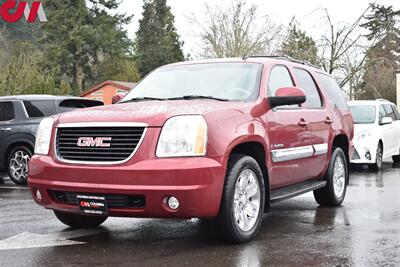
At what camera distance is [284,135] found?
577cm

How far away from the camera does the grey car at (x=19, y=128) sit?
1045cm

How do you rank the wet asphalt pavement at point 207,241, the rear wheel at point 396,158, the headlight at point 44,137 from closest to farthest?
the wet asphalt pavement at point 207,241 < the headlight at point 44,137 < the rear wheel at point 396,158

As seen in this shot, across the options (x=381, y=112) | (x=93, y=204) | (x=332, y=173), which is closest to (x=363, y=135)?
(x=381, y=112)

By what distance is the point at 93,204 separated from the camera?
481cm

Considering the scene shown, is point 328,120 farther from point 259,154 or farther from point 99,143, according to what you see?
point 99,143

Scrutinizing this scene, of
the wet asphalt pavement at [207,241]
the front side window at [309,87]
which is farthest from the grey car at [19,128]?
the front side window at [309,87]

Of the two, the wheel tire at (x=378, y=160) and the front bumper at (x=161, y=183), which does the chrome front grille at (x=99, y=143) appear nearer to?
the front bumper at (x=161, y=183)

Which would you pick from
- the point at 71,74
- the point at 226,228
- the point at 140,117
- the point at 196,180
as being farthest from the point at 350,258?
the point at 71,74

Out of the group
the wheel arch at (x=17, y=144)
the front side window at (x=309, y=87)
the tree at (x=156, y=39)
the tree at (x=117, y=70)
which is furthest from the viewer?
the tree at (x=156, y=39)

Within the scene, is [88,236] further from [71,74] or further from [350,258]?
[71,74]

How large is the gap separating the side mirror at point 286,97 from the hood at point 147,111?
534 millimetres

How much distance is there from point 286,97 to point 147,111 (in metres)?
1.49

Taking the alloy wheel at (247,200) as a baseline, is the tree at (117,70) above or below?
above

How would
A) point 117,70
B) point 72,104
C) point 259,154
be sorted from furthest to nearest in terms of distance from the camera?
point 117,70, point 72,104, point 259,154
